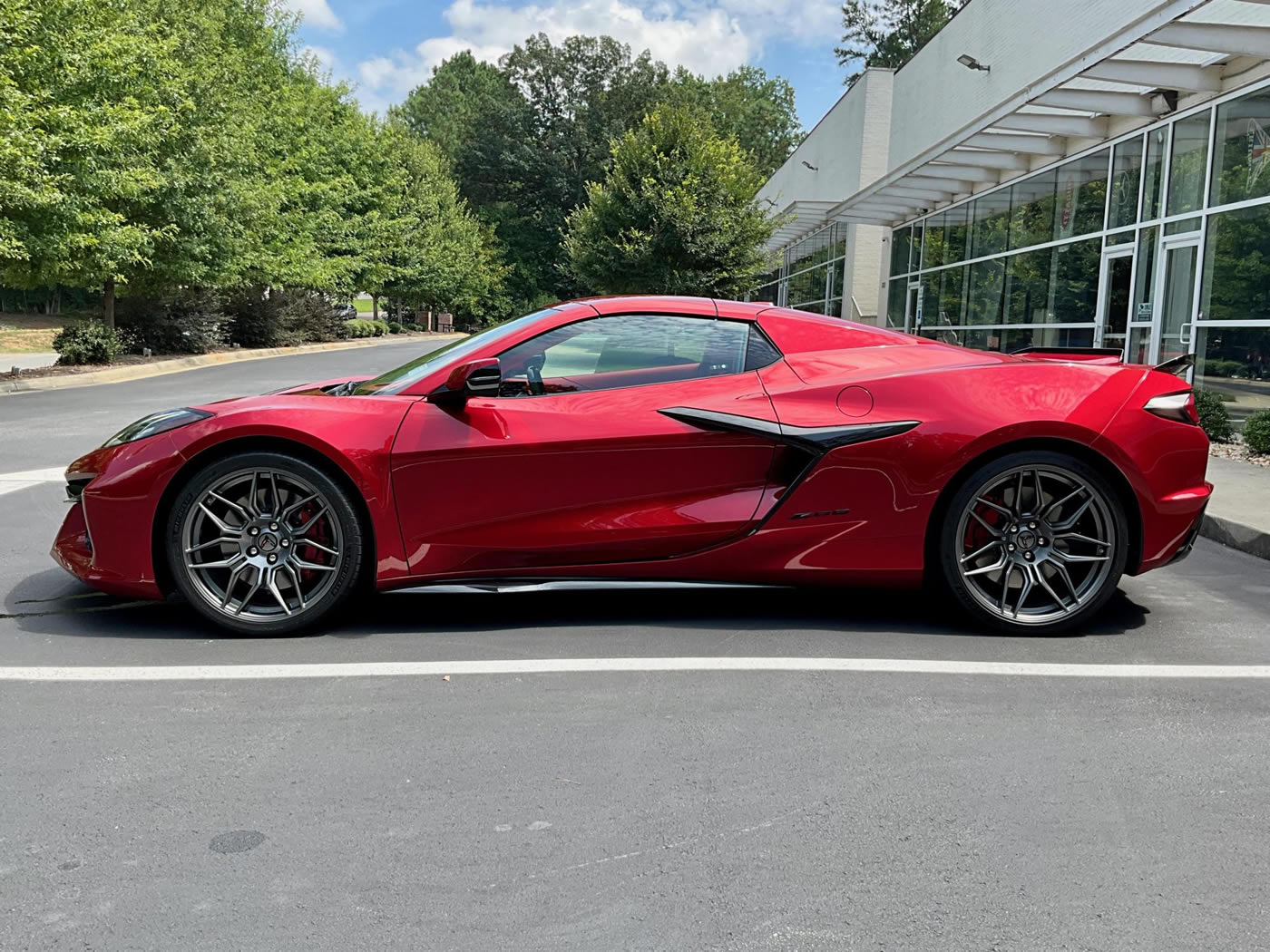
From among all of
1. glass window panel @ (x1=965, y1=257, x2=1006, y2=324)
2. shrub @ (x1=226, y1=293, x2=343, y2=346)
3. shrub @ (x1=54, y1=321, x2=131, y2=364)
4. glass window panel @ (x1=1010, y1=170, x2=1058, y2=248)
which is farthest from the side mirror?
shrub @ (x1=226, y1=293, x2=343, y2=346)

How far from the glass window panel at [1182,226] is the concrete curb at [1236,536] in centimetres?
666

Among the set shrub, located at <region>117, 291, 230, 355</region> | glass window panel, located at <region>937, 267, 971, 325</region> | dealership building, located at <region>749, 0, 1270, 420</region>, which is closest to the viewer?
dealership building, located at <region>749, 0, 1270, 420</region>

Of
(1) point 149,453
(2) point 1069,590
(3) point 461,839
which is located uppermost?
(1) point 149,453

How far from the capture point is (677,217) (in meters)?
26.9

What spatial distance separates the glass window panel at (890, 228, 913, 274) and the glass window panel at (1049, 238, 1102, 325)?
994cm

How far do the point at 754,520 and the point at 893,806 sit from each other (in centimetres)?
167

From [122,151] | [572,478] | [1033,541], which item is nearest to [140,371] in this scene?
[122,151]

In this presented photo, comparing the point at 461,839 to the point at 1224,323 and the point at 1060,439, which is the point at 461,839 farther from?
the point at 1224,323

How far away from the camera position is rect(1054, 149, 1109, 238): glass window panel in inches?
600

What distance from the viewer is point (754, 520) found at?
4.36m

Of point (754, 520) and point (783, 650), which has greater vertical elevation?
point (754, 520)

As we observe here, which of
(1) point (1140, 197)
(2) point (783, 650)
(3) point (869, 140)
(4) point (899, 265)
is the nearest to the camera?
(2) point (783, 650)

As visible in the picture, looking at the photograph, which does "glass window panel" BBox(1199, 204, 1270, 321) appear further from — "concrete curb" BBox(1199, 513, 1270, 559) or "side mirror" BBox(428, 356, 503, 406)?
"side mirror" BBox(428, 356, 503, 406)

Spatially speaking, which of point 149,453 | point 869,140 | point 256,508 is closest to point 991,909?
point 256,508
